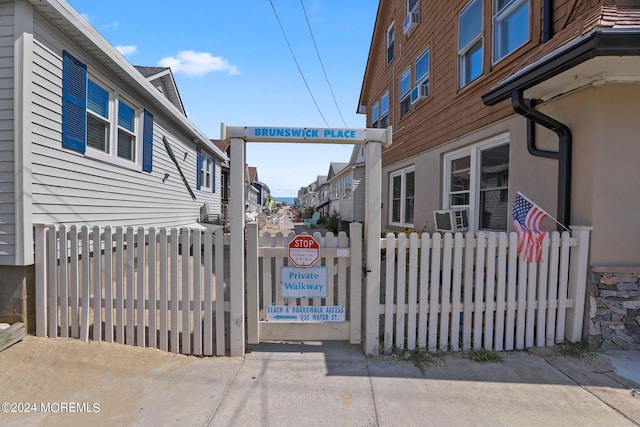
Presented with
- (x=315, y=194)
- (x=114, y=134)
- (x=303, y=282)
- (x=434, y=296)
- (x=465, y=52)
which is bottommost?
(x=434, y=296)

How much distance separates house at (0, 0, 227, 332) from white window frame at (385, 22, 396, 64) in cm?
734

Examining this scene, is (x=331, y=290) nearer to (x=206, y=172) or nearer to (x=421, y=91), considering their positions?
(x=421, y=91)

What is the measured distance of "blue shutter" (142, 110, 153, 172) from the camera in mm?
6582

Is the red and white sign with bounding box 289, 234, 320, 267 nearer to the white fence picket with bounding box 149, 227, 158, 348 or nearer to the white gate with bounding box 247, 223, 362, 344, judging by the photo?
the white gate with bounding box 247, 223, 362, 344

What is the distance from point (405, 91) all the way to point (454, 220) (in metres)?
4.85

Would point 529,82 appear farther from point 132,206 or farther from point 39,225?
point 132,206

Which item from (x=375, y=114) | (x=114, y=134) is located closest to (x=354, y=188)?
(x=375, y=114)

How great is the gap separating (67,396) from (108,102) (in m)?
4.62

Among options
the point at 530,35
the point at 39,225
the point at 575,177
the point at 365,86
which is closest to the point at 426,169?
the point at 530,35

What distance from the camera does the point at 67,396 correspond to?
A: 252 centimetres

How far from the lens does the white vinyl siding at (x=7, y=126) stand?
11.3 feet

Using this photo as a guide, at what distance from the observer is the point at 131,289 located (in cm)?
330

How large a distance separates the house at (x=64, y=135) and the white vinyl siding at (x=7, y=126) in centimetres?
1

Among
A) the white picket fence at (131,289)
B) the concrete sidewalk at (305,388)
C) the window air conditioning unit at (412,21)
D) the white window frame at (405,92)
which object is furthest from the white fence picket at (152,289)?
the window air conditioning unit at (412,21)
